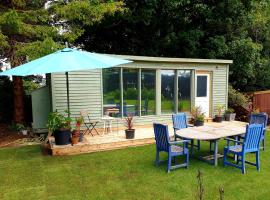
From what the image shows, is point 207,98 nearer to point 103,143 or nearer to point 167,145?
point 103,143

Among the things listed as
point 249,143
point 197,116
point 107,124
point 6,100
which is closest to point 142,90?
point 107,124

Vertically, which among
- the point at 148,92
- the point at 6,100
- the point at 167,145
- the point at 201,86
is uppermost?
the point at 201,86

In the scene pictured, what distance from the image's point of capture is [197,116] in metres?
9.51

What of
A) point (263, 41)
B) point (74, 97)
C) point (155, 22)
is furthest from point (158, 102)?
point (263, 41)

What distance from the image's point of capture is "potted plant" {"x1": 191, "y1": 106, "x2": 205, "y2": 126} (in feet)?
30.6

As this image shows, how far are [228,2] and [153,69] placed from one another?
7.09 meters

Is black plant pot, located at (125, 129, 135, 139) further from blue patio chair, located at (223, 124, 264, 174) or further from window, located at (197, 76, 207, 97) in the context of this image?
window, located at (197, 76, 207, 97)

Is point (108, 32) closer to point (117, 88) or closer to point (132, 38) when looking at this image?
point (132, 38)

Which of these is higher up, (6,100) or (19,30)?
(19,30)

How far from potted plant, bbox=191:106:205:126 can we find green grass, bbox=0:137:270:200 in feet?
9.60

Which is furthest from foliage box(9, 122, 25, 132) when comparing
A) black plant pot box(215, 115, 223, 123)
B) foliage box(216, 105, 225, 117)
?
foliage box(216, 105, 225, 117)

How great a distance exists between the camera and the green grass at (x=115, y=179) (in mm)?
4336

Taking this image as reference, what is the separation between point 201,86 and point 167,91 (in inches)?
64.1

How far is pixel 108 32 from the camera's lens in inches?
632
